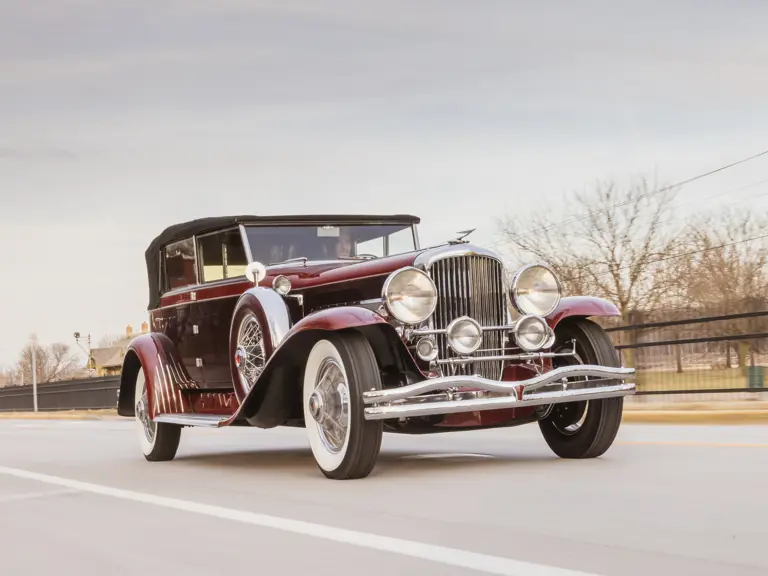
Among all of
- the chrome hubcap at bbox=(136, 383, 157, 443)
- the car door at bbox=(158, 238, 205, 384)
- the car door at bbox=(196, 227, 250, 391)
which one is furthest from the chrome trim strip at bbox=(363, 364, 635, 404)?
the chrome hubcap at bbox=(136, 383, 157, 443)

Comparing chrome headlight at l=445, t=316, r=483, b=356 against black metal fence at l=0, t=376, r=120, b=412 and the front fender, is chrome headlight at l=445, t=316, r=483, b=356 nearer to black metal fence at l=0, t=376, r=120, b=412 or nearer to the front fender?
the front fender

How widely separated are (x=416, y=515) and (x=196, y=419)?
3.99 metres

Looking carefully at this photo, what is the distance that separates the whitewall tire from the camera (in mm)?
10469

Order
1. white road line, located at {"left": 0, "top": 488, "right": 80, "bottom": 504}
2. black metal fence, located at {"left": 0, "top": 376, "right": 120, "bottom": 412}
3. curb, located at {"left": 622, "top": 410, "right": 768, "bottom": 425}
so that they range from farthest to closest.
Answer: black metal fence, located at {"left": 0, "top": 376, "right": 120, "bottom": 412}
curb, located at {"left": 622, "top": 410, "right": 768, "bottom": 425}
white road line, located at {"left": 0, "top": 488, "right": 80, "bottom": 504}

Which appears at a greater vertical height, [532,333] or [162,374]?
[532,333]

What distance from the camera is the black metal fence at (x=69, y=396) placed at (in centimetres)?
3716

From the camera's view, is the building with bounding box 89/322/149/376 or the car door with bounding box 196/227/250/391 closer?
the car door with bounding box 196/227/250/391

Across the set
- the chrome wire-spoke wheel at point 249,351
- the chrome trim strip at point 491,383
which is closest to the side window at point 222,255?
the chrome wire-spoke wheel at point 249,351

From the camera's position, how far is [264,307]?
8617mm

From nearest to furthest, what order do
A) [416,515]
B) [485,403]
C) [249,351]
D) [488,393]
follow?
[416,515]
[485,403]
[488,393]
[249,351]

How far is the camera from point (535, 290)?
819 centimetres

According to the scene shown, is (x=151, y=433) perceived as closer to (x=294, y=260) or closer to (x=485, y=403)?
(x=294, y=260)

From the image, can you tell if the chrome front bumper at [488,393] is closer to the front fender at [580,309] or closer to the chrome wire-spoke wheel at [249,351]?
the front fender at [580,309]

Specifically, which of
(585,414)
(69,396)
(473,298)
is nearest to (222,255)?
(473,298)
